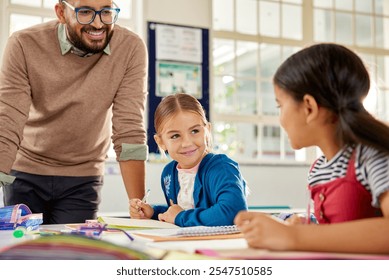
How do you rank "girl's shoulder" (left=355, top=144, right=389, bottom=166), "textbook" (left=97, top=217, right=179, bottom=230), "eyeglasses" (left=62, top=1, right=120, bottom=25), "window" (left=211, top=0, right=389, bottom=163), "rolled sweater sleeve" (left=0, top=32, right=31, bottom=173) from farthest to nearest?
"window" (left=211, top=0, right=389, bottom=163)
"eyeglasses" (left=62, top=1, right=120, bottom=25)
"rolled sweater sleeve" (left=0, top=32, right=31, bottom=173)
"textbook" (left=97, top=217, right=179, bottom=230)
"girl's shoulder" (left=355, top=144, right=389, bottom=166)

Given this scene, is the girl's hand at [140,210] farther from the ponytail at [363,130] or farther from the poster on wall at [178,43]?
the poster on wall at [178,43]

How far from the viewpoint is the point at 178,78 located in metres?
4.29

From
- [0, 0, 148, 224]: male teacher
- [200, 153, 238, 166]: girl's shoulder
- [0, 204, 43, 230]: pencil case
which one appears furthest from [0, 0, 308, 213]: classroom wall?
[0, 204, 43, 230]: pencil case

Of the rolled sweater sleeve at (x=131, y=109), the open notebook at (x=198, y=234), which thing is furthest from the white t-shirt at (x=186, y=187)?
the open notebook at (x=198, y=234)

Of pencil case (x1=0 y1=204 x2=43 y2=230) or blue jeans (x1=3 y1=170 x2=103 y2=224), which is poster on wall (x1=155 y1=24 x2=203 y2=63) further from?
pencil case (x1=0 y1=204 x2=43 y2=230)

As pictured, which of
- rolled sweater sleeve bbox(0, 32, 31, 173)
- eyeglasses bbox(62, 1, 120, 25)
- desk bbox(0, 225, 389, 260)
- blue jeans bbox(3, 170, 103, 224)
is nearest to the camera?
desk bbox(0, 225, 389, 260)

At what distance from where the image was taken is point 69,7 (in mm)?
1650

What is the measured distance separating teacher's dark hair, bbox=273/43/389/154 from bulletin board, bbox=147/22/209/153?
3284 millimetres

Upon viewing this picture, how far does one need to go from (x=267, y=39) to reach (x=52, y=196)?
3.65 m

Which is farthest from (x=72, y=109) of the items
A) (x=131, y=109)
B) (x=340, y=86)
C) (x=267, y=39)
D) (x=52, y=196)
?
(x=267, y=39)

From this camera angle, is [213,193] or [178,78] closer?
[213,193]

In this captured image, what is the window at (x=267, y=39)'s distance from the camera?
4766mm

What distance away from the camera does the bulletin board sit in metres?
4.17

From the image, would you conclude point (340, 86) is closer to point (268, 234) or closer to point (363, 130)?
point (363, 130)
